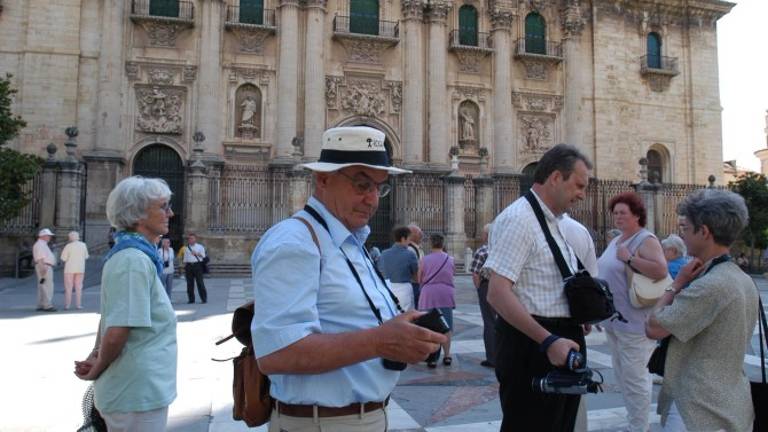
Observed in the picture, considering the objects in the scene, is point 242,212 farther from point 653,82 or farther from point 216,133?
point 653,82

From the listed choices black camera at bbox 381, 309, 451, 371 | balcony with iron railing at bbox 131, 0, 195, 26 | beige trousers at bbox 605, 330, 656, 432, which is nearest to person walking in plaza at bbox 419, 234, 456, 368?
beige trousers at bbox 605, 330, 656, 432

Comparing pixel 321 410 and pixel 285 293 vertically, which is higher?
pixel 285 293

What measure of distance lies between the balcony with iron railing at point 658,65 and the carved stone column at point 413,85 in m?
11.6

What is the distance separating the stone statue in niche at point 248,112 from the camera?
2289 centimetres

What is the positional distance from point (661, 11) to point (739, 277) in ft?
102

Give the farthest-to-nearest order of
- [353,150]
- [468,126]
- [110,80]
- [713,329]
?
[468,126] → [110,80] → [713,329] → [353,150]

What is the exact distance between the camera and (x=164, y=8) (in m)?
22.6

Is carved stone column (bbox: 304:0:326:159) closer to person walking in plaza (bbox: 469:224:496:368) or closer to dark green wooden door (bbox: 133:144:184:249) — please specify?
dark green wooden door (bbox: 133:144:184:249)

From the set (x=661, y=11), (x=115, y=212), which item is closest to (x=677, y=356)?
(x=115, y=212)

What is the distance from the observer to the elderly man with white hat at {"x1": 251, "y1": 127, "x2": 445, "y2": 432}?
5.79ft

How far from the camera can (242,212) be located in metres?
21.0

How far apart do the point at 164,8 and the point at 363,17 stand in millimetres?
8022

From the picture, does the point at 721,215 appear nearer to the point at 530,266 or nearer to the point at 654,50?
the point at 530,266

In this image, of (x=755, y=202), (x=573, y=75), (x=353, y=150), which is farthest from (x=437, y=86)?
(x=353, y=150)
